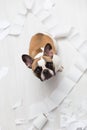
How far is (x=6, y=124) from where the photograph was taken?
125 centimetres

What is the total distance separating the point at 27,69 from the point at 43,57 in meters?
0.18

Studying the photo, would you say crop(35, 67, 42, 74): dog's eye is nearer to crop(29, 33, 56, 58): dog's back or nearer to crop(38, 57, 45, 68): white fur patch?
crop(38, 57, 45, 68): white fur patch

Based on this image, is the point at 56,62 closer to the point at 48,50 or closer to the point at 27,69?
the point at 48,50

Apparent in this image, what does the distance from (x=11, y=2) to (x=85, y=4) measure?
14.5 inches

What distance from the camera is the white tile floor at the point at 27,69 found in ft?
4.10

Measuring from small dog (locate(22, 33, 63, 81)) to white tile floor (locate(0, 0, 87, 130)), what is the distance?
0.08m

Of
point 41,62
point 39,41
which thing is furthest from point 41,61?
point 39,41

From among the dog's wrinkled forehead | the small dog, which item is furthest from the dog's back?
the dog's wrinkled forehead

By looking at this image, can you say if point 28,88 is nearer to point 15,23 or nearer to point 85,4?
point 15,23

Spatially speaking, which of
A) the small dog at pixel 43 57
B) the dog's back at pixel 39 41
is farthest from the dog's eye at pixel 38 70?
the dog's back at pixel 39 41

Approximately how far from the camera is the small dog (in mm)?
1141

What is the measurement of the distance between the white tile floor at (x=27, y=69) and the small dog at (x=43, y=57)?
0.08 m

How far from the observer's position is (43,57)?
3.79ft

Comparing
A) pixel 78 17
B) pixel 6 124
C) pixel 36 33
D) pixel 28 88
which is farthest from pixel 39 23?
pixel 6 124
